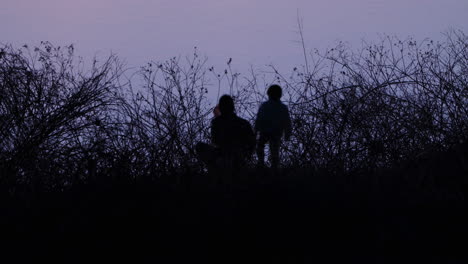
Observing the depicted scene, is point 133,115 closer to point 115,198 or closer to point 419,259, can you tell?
point 115,198

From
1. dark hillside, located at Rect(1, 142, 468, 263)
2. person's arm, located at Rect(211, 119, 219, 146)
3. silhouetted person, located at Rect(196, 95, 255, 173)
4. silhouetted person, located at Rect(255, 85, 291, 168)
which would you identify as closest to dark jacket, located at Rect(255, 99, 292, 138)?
silhouetted person, located at Rect(255, 85, 291, 168)

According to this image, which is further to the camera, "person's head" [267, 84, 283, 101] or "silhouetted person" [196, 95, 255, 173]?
"person's head" [267, 84, 283, 101]

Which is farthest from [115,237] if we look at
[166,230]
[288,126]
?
[288,126]

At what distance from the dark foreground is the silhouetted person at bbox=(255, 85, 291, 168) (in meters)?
2.29

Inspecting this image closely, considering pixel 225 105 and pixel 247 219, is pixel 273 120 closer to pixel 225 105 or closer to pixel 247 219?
pixel 225 105

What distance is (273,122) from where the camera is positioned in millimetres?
9805

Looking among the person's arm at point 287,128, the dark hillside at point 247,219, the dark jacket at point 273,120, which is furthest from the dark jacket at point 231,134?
the dark hillside at point 247,219

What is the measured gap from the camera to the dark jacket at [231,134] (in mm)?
8922

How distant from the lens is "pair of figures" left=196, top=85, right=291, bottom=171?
8.41m

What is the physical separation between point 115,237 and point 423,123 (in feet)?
18.5

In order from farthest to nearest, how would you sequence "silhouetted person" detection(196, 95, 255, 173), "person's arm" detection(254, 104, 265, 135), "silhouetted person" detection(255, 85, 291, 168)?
"person's arm" detection(254, 104, 265, 135) < "silhouetted person" detection(255, 85, 291, 168) < "silhouetted person" detection(196, 95, 255, 173)

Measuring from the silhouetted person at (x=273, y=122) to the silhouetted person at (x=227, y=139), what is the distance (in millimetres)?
481

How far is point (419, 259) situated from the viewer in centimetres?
581

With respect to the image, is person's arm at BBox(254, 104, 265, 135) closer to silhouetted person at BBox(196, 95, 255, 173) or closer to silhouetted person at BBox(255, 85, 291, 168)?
silhouetted person at BBox(255, 85, 291, 168)
